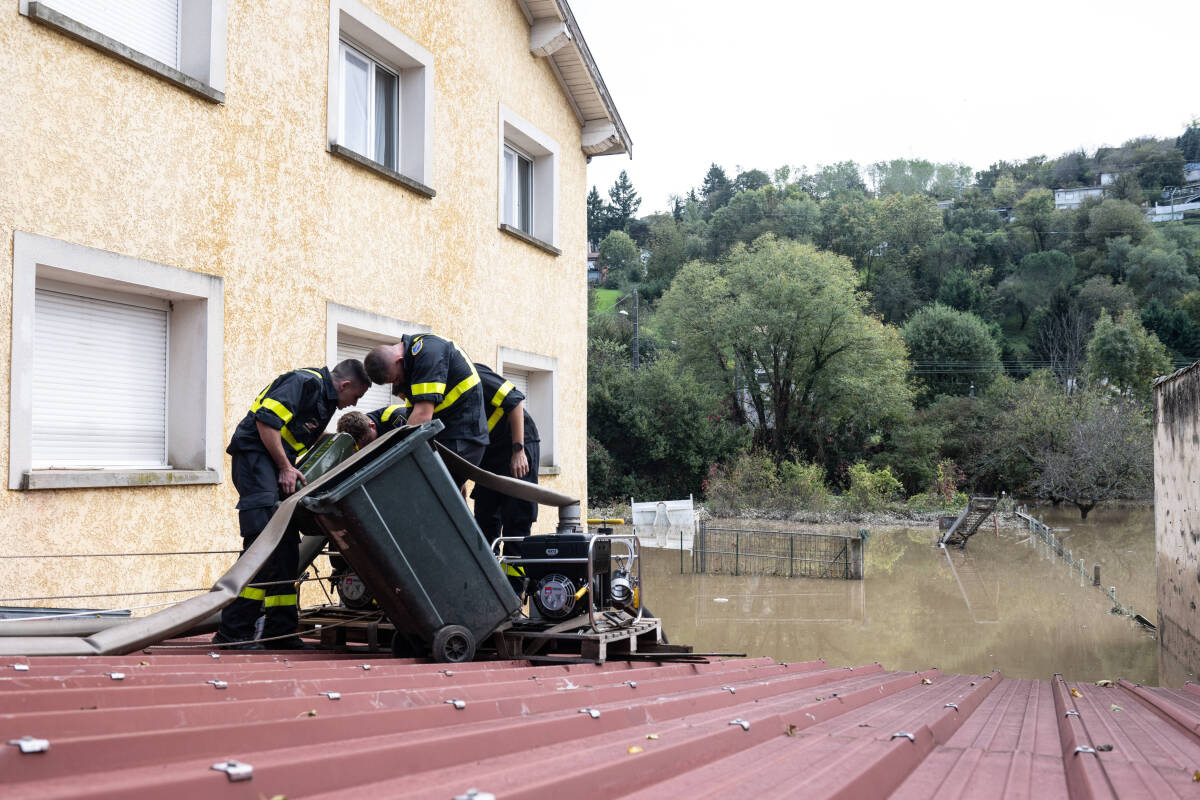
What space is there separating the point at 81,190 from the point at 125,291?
76cm

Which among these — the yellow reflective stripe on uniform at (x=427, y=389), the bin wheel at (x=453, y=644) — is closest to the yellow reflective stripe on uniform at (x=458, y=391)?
the yellow reflective stripe on uniform at (x=427, y=389)

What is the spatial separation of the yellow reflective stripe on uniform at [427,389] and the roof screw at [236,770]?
3.49 m

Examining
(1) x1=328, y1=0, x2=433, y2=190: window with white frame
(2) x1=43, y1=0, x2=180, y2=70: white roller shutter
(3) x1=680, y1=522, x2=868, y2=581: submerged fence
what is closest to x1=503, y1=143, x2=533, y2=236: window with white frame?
(1) x1=328, y1=0, x2=433, y2=190: window with white frame

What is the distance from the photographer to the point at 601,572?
518 cm

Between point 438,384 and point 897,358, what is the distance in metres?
44.2

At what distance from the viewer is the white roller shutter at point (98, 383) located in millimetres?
5945

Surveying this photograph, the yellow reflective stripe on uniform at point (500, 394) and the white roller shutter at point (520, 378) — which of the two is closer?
the yellow reflective stripe on uniform at point (500, 394)

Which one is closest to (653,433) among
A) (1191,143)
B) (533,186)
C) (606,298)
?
(533,186)

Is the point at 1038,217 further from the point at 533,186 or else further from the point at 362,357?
the point at 362,357

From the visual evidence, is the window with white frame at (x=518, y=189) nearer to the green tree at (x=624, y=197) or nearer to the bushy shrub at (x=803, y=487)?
the bushy shrub at (x=803, y=487)

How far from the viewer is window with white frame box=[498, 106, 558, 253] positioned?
11961mm

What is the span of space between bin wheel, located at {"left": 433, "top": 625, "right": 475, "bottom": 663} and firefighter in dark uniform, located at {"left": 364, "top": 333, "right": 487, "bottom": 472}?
4.27 ft

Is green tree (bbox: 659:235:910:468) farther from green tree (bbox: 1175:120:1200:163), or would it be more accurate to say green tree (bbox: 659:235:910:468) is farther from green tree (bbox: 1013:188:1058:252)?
green tree (bbox: 1175:120:1200:163)

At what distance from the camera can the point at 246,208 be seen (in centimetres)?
731
